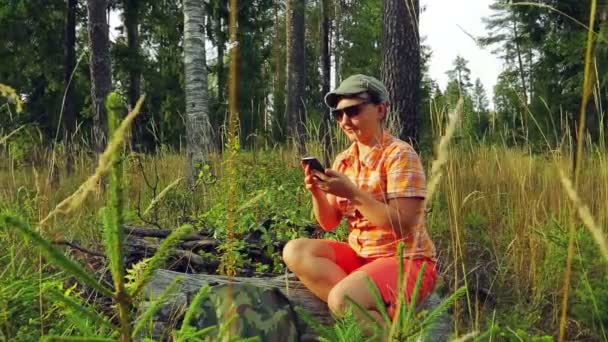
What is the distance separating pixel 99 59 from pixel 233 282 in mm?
5997

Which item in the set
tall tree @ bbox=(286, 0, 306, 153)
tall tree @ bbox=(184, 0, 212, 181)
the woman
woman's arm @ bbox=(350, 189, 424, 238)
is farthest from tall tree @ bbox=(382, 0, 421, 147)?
tall tree @ bbox=(286, 0, 306, 153)

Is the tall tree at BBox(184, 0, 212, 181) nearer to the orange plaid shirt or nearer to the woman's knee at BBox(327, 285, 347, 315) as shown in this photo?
the orange plaid shirt

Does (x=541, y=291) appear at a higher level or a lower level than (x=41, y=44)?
lower

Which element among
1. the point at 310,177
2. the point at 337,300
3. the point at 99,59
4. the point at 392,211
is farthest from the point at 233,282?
the point at 99,59

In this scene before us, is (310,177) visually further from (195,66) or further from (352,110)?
(195,66)

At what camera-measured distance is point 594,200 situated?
4.02 m

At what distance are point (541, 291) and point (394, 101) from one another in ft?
9.85

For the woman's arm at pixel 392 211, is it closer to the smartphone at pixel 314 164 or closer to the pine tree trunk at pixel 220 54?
the smartphone at pixel 314 164

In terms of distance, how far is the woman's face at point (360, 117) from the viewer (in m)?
2.53

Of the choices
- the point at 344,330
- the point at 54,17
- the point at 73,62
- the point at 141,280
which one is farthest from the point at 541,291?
the point at 54,17

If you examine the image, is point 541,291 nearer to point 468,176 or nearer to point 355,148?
point 355,148

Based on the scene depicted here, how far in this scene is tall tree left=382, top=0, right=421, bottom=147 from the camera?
228 inches

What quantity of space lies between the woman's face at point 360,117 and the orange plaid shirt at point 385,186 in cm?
6

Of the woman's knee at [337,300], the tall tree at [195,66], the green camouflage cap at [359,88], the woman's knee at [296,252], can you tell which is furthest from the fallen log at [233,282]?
the tall tree at [195,66]
